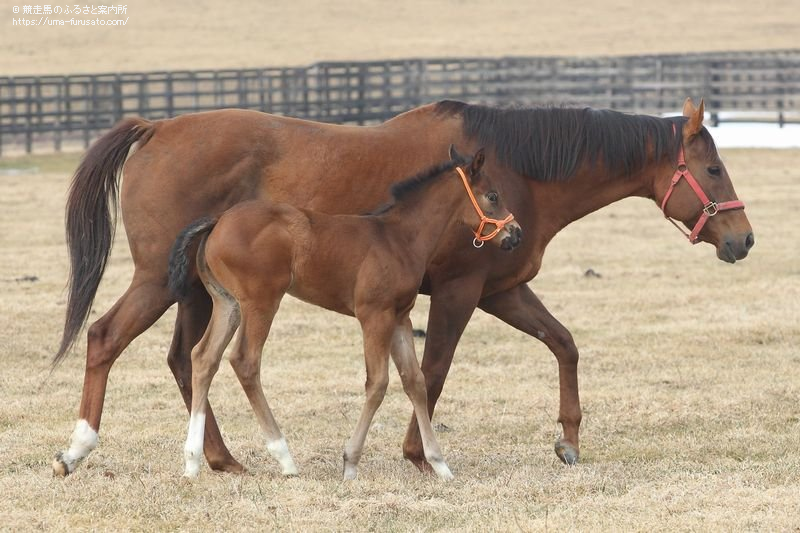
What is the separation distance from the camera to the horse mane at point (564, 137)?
681 centimetres

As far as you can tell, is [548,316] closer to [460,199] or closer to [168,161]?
[460,199]

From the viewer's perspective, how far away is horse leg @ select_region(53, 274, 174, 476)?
6.12 m

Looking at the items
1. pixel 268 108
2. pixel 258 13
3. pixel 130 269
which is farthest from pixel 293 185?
pixel 258 13

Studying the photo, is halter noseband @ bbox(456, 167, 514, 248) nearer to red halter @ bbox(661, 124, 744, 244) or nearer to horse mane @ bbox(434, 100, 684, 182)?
horse mane @ bbox(434, 100, 684, 182)

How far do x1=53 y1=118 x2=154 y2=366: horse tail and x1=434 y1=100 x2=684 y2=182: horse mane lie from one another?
1645mm

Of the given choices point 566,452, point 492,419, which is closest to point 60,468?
point 566,452

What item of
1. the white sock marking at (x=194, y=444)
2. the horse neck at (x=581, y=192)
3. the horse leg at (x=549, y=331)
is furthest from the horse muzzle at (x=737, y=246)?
the white sock marking at (x=194, y=444)

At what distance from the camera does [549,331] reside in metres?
7.04

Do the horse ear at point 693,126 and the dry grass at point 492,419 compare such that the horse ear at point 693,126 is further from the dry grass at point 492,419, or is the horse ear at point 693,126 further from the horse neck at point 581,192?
the dry grass at point 492,419

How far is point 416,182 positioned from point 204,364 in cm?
134

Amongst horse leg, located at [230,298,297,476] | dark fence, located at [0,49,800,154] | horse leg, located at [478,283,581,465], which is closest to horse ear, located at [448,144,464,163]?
horse leg, located at [478,283,581,465]

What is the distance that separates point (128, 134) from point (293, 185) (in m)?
0.89

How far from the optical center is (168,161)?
6543 millimetres

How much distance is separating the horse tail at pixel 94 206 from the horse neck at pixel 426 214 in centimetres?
140
